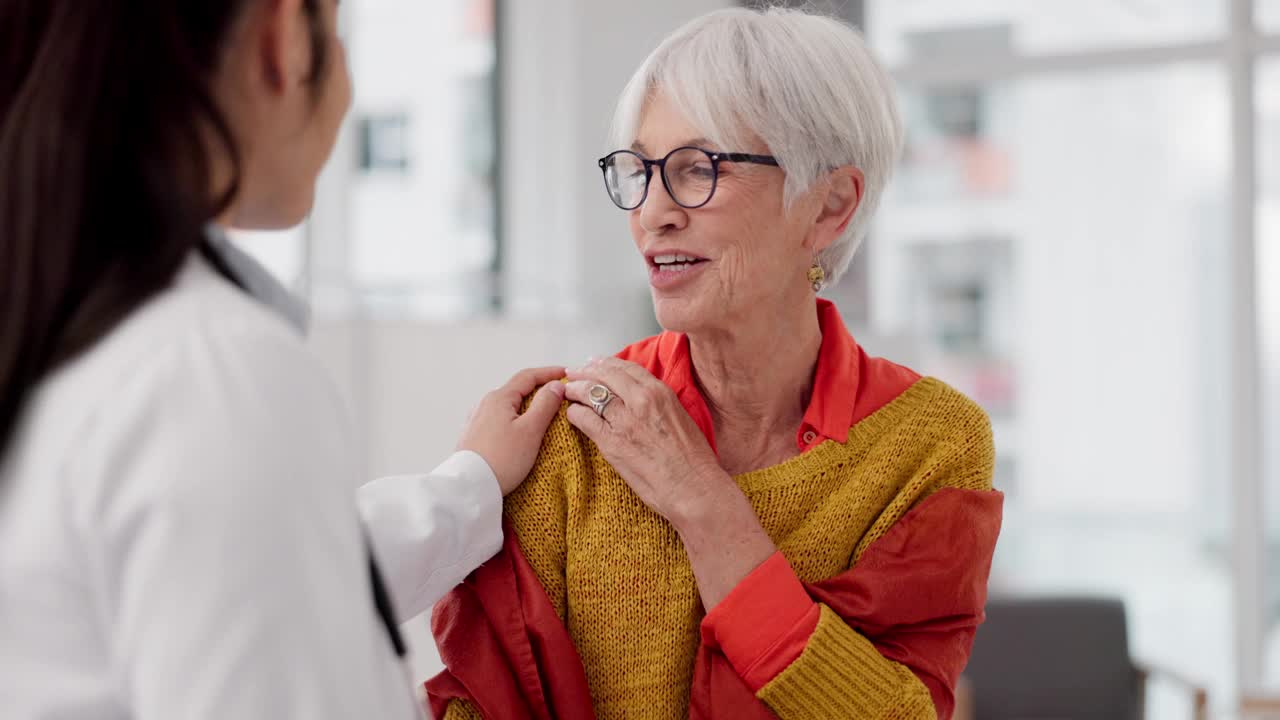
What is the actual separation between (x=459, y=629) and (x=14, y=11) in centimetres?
95

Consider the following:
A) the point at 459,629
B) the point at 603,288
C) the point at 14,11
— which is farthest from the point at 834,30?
the point at 603,288

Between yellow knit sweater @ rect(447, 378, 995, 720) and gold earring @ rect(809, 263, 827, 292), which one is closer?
yellow knit sweater @ rect(447, 378, 995, 720)

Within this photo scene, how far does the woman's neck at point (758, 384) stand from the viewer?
1.63m

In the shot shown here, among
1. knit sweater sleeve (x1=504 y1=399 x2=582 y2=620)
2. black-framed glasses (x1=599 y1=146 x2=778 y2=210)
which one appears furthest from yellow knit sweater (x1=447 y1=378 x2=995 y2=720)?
black-framed glasses (x1=599 y1=146 x2=778 y2=210)

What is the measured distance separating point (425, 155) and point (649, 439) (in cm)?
338

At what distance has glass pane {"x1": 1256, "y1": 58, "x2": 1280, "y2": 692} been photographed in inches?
203

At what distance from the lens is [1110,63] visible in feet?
17.4

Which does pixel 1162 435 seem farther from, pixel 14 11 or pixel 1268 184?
pixel 14 11

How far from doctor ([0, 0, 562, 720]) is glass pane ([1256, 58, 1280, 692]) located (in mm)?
5194

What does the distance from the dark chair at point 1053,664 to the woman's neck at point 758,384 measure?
2186mm

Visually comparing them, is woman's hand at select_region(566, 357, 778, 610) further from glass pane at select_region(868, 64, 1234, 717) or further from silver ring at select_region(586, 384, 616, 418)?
glass pane at select_region(868, 64, 1234, 717)

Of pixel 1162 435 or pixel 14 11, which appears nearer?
pixel 14 11

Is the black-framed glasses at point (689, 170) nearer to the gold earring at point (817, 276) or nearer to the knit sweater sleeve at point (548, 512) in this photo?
the gold earring at point (817, 276)

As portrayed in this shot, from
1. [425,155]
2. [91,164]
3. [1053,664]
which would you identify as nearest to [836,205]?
[91,164]
